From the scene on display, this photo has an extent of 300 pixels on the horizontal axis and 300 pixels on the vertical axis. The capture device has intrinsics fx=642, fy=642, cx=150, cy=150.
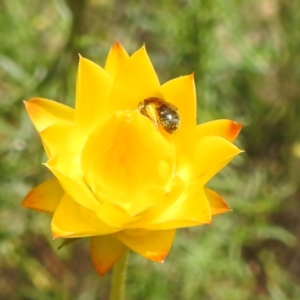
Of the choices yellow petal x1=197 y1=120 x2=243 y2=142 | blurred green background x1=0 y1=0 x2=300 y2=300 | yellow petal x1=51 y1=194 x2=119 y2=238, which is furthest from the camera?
blurred green background x1=0 y1=0 x2=300 y2=300

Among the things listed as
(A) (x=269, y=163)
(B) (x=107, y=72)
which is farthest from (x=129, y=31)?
(B) (x=107, y=72)

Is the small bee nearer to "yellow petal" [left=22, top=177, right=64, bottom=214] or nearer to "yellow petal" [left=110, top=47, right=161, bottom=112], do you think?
"yellow petal" [left=110, top=47, right=161, bottom=112]

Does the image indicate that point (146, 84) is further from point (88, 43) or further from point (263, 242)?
point (263, 242)

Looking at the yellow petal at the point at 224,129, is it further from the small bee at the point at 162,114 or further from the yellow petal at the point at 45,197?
the yellow petal at the point at 45,197

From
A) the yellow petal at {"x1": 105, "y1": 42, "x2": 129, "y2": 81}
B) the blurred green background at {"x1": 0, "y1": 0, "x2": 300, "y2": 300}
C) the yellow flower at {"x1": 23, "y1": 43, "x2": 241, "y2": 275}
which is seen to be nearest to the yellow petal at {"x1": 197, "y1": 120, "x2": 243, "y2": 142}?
the yellow flower at {"x1": 23, "y1": 43, "x2": 241, "y2": 275}

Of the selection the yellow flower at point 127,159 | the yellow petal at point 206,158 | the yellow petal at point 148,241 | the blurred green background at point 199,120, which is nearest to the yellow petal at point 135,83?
the yellow flower at point 127,159

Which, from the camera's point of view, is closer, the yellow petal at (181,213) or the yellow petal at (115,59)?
the yellow petal at (181,213)

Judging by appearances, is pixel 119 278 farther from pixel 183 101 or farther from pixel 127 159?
pixel 183 101
